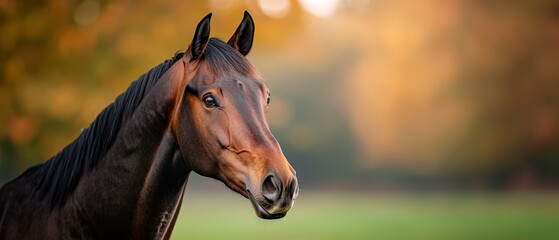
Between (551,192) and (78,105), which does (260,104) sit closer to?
(78,105)

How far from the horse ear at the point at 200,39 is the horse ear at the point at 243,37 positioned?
0.26 meters

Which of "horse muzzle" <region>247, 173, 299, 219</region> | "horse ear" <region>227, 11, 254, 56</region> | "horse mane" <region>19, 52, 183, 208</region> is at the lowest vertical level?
"horse muzzle" <region>247, 173, 299, 219</region>

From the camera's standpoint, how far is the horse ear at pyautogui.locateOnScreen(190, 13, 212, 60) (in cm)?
312

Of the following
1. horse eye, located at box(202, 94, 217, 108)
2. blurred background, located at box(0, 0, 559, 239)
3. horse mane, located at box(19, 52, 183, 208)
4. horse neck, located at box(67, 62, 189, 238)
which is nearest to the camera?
horse eye, located at box(202, 94, 217, 108)

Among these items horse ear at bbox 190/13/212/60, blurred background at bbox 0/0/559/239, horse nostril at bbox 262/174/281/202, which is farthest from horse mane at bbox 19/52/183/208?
blurred background at bbox 0/0/559/239

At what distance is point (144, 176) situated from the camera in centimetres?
329

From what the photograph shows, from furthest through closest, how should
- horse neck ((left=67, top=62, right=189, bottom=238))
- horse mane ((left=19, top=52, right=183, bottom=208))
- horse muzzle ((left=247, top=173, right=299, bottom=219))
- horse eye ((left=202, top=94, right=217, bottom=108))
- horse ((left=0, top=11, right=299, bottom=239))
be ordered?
horse mane ((left=19, top=52, right=183, bottom=208)) < horse neck ((left=67, top=62, right=189, bottom=238)) < horse eye ((left=202, top=94, right=217, bottom=108)) < horse ((left=0, top=11, right=299, bottom=239)) < horse muzzle ((left=247, top=173, right=299, bottom=219))

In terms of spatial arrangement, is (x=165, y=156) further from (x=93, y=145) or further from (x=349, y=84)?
(x=349, y=84)

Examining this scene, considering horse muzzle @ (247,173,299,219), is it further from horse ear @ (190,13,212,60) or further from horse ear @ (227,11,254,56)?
horse ear @ (227,11,254,56)

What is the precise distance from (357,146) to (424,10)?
16.5 ft

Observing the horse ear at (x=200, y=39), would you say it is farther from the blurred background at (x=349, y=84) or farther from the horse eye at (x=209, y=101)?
the blurred background at (x=349, y=84)

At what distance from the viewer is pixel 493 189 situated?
1980cm

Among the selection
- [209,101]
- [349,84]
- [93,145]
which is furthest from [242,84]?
[349,84]

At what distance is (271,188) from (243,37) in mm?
1009
